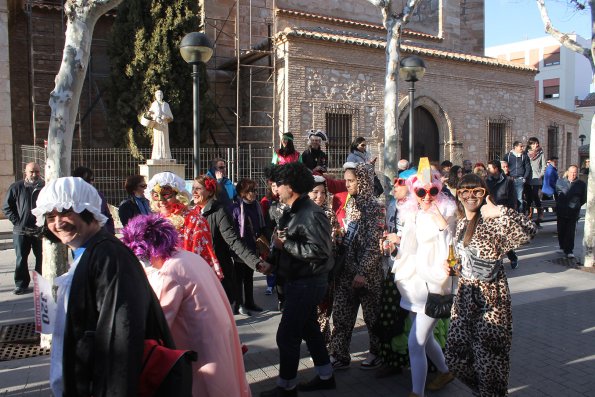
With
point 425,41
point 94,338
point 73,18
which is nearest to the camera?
point 94,338

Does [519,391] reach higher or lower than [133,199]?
lower

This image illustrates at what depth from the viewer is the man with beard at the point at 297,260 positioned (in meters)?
3.66

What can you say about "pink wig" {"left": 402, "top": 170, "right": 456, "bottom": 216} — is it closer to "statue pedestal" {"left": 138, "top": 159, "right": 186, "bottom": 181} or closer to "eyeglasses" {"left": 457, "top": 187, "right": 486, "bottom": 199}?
"eyeglasses" {"left": 457, "top": 187, "right": 486, "bottom": 199}

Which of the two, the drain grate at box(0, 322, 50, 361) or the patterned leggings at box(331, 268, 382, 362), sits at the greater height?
the patterned leggings at box(331, 268, 382, 362)

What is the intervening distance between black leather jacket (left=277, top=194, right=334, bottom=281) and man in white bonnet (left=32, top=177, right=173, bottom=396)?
5.26ft

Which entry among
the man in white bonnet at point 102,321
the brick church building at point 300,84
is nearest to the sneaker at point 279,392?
the man in white bonnet at point 102,321

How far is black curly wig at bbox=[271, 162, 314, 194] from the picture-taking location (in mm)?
3744

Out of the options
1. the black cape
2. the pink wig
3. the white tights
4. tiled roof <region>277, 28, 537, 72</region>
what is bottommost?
the white tights

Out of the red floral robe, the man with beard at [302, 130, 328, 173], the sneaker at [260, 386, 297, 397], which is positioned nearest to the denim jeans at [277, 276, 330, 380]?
the sneaker at [260, 386, 297, 397]

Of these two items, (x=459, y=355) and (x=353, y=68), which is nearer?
(x=459, y=355)

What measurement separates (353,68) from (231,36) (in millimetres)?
4988

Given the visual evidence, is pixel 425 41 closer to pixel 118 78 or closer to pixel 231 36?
pixel 231 36

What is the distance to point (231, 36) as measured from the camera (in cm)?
1848

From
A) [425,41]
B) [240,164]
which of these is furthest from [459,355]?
[425,41]
